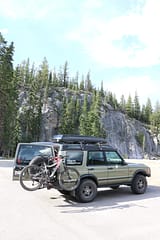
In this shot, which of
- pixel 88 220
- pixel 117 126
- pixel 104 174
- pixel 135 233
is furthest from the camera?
pixel 117 126

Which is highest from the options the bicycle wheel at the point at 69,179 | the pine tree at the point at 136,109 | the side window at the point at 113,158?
the pine tree at the point at 136,109

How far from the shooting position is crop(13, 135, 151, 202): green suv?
9.09m

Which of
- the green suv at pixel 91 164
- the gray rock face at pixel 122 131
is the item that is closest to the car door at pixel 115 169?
the green suv at pixel 91 164

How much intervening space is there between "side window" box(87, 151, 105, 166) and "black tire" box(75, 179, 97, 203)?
27.5 inches

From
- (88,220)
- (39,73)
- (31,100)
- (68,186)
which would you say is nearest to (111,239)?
(88,220)

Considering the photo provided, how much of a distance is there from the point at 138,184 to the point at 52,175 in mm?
3967

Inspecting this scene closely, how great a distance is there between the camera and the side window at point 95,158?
951 centimetres

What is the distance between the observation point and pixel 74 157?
926 cm

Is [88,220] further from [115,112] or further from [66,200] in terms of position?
[115,112]

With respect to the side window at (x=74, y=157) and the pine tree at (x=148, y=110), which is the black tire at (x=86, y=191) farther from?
the pine tree at (x=148, y=110)

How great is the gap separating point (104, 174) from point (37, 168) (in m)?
2.56

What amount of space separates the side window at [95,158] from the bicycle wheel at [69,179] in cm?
78

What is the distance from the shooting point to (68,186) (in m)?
8.72

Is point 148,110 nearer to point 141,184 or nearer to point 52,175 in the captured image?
point 141,184
